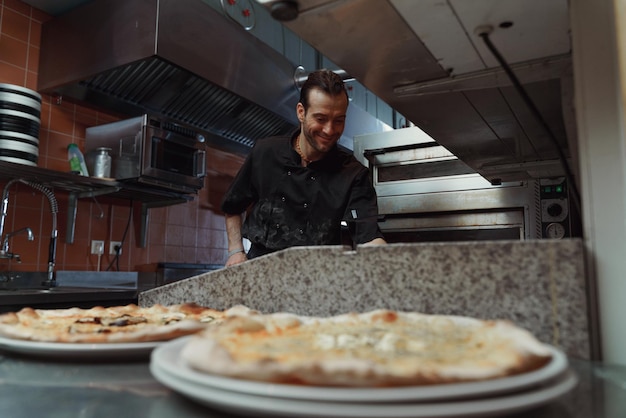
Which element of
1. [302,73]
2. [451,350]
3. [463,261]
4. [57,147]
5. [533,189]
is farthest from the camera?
[302,73]

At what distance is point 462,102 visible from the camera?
164 cm

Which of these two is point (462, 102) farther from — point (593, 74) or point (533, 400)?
point (533, 400)

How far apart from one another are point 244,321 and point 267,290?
0.32 metres

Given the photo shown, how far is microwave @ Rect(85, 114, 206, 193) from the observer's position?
3248 mm

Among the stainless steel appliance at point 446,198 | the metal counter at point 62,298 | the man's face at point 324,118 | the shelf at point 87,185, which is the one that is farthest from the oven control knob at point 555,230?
the shelf at point 87,185

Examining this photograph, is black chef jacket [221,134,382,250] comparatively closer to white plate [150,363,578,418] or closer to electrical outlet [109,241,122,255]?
white plate [150,363,578,418]

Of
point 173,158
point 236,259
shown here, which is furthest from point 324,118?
point 173,158

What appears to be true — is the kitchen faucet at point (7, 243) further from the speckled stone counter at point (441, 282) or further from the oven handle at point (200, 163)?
the speckled stone counter at point (441, 282)

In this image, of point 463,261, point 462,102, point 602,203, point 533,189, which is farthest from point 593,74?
point 533,189

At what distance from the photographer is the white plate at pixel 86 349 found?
26.1 inches

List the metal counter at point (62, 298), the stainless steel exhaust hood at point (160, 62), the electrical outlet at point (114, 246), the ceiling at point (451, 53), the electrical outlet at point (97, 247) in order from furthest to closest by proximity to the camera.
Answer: the electrical outlet at point (114, 246)
the electrical outlet at point (97, 247)
the stainless steel exhaust hood at point (160, 62)
the metal counter at point (62, 298)
the ceiling at point (451, 53)

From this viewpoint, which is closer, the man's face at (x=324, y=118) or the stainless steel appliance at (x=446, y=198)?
the man's face at (x=324, y=118)

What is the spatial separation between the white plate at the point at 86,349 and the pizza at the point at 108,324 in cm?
2

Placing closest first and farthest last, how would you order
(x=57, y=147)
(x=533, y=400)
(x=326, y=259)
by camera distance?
(x=533, y=400), (x=326, y=259), (x=57, y=147)
